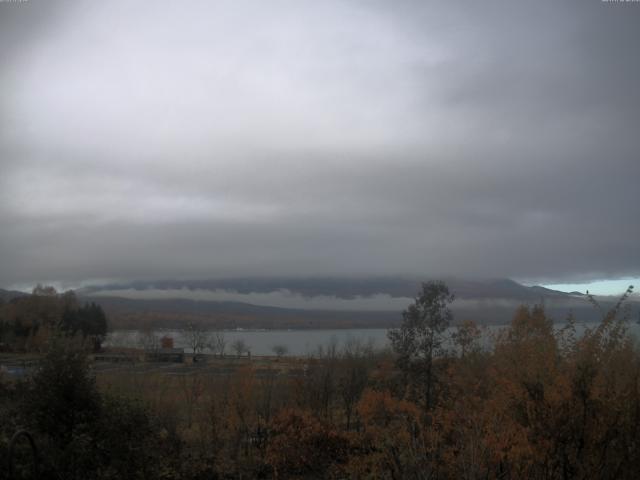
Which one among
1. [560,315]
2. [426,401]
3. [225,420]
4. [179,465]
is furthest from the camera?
[426,401]

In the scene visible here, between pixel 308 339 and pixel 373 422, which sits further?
pixel 308 339

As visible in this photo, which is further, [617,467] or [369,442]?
[369,442]

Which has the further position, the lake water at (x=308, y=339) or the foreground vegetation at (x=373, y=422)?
the lake water at (x=308, y=339)

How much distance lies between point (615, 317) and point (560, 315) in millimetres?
5589

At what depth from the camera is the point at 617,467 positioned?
1063 centimetres

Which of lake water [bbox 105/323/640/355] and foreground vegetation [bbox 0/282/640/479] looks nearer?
foreground vegetation [bbox 0/282/640/479]

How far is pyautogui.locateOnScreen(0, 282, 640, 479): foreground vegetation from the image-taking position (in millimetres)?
11133

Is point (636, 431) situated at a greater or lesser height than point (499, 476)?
greater

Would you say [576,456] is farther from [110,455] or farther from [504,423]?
[110,455]

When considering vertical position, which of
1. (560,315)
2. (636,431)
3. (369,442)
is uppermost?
(560,315)

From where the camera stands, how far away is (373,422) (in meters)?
23.2

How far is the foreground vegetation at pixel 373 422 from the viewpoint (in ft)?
36.5

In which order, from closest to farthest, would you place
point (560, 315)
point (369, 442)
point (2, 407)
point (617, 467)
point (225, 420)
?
point (617, 467) < point (2, 407) < point (560, 315) < point (369, 442) < point (225, 420)

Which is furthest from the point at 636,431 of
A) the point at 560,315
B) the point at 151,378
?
the point at 151,378
